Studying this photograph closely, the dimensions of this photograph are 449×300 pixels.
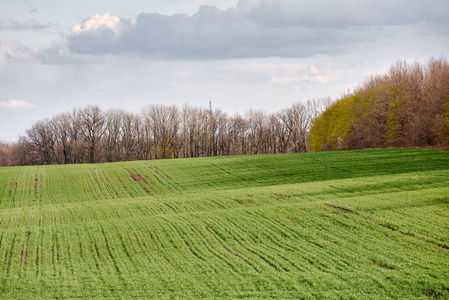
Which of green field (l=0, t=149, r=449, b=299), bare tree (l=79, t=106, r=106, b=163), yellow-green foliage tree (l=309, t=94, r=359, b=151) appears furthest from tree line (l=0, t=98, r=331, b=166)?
green field (l=0, t=149, r=449, b=299)

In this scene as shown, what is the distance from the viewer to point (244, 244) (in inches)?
966

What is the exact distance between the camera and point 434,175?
Answer: 40.8 meters

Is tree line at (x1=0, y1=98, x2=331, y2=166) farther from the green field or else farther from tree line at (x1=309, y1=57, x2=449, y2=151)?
the green field

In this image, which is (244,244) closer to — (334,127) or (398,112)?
(398,112)

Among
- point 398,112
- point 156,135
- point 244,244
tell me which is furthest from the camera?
point 156,135

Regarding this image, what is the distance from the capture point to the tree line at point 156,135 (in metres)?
108

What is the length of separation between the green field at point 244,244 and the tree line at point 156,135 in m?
66.3

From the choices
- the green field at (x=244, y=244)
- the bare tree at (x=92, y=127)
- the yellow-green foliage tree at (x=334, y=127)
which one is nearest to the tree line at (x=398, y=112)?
→ the yellow-green foliage tree at (x=334, y=127)

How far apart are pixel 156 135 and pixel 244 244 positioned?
94195 mm

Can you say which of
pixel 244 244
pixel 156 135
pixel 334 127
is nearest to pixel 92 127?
pixel 156 135

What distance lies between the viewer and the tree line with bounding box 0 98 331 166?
356 feet

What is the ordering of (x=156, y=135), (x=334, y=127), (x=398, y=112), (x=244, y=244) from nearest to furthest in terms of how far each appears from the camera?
(x=244, y=244)
(x=398, y=112)
(x=334, y=127)
(x=156, y=135)

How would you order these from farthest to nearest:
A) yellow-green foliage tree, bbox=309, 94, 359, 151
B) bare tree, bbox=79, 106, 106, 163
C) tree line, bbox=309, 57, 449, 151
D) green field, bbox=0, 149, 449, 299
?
bare tree, bbox=79, 106, 106, 163
yellow-green foliage tree, bbox=309, 94, 359, 151
tree line, bbox=309, 57, 449, 151
green field, bbox=0, 149, 449, 299

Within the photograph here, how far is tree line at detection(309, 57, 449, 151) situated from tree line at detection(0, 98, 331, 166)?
32281 mm
